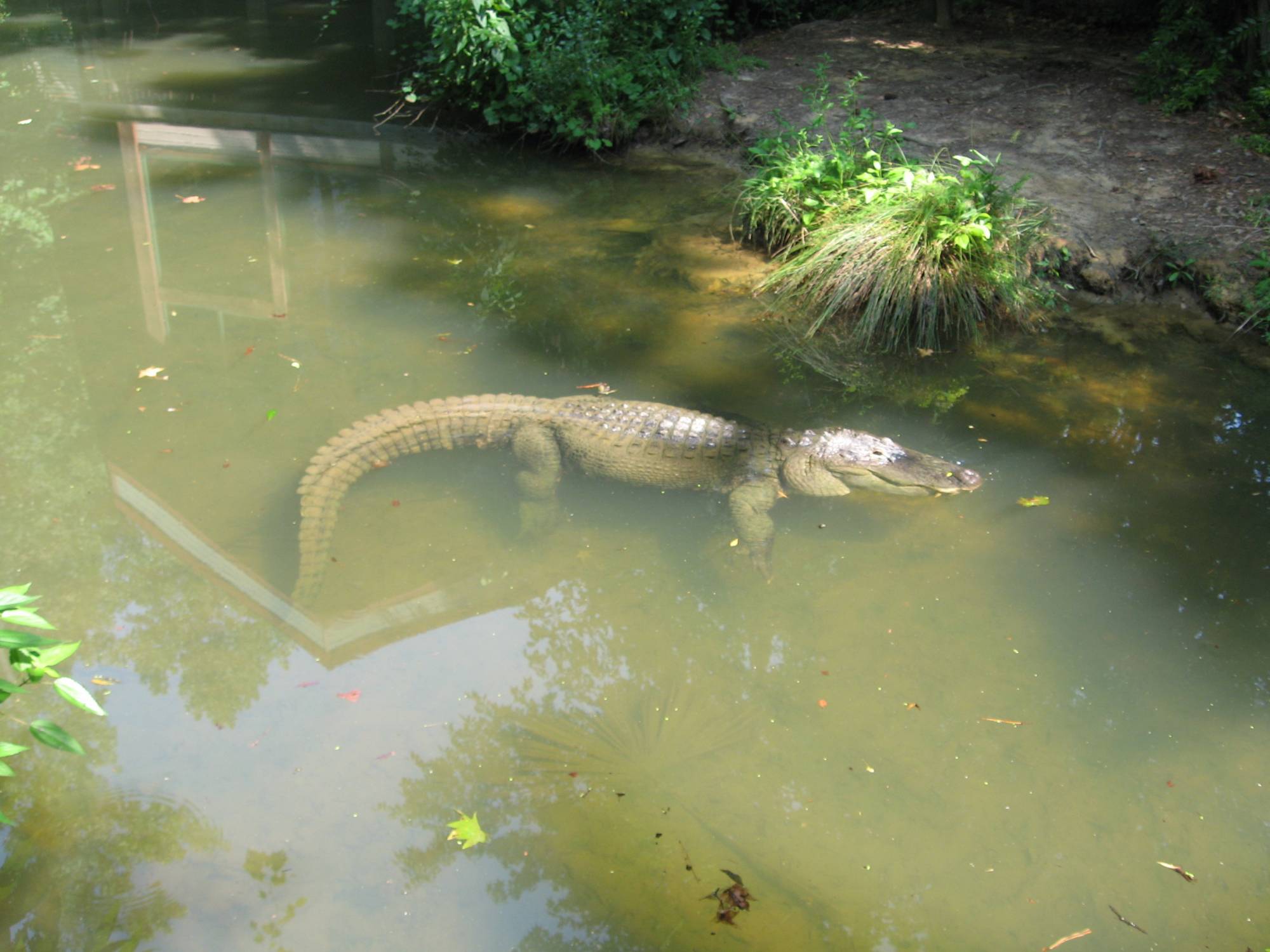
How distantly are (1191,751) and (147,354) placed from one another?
554 centimetres

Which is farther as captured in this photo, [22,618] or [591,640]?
[591,640]

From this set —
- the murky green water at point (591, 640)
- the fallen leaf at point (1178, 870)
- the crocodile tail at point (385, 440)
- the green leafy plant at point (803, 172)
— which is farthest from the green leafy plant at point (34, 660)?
the green leafy plant at point (803, 172)

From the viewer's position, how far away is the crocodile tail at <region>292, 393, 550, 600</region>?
412 centimetres

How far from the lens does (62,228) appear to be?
6434mm

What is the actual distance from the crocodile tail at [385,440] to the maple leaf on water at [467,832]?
1.40 metres

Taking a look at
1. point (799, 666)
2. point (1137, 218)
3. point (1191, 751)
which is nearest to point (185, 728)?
point (799, 666)

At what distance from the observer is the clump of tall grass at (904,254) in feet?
19.0

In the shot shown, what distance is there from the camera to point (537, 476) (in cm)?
458

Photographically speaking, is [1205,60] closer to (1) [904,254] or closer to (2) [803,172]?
(2) [803,172]

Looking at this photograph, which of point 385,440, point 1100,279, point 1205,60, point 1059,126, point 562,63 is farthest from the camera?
point 562,63

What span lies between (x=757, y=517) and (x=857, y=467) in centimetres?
70

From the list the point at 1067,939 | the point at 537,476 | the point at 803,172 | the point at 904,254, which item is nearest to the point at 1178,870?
the point at 1067,939

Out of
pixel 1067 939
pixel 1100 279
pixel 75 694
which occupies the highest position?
pixel 1100 279

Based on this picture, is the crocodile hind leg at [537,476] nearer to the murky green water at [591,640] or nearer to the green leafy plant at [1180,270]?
the murky green water at [591,640]
